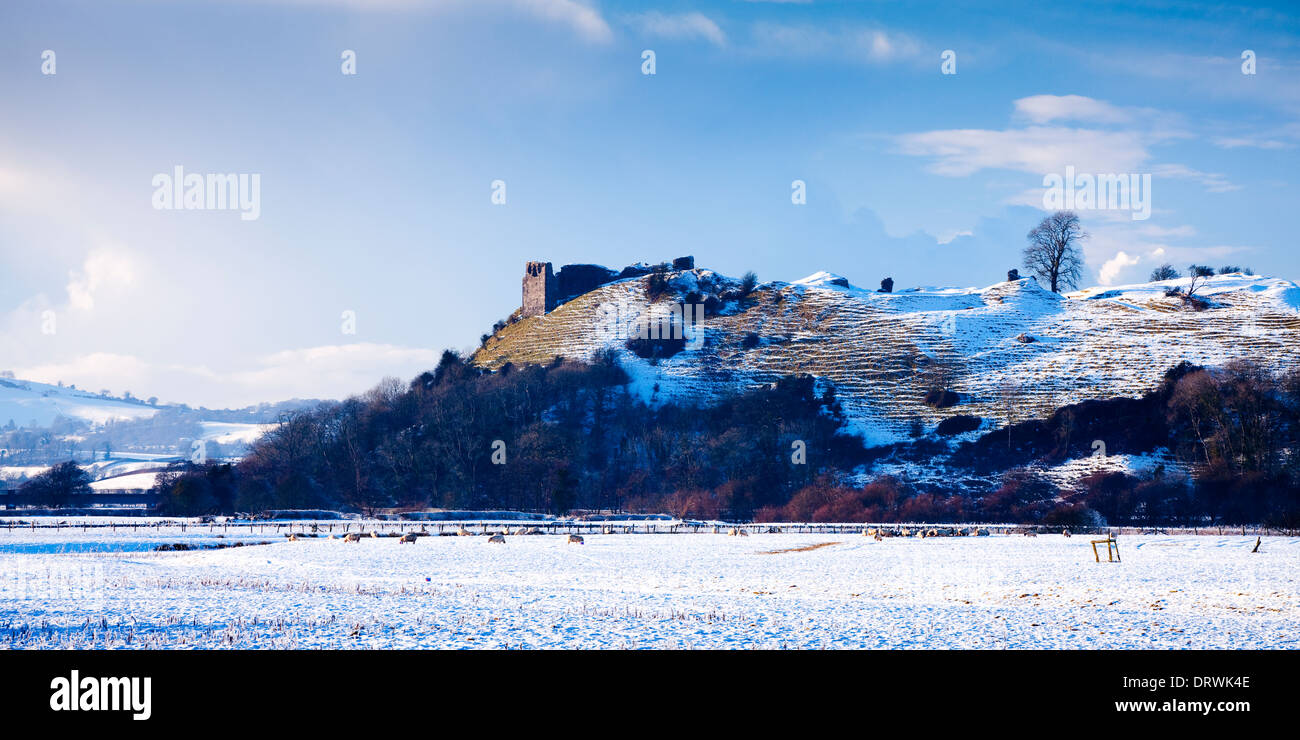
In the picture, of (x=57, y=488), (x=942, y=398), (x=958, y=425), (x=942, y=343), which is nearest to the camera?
(x=57, y=488)

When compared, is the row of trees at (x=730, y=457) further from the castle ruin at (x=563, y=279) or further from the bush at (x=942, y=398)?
the castle ruin at (x=563, y=279)

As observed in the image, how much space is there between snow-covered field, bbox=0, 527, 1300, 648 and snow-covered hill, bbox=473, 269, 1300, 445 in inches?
3122

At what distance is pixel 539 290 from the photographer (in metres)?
180

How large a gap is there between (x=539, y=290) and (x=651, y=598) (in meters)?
151

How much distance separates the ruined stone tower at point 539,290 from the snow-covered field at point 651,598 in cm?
12450

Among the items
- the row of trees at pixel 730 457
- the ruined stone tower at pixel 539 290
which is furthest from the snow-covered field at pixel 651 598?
the ruined stone tower at pixel 539 290

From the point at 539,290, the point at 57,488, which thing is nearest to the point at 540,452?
the point at 57,488

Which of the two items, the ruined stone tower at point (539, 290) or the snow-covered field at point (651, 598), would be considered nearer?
the snow-covered field at point (651, 598)

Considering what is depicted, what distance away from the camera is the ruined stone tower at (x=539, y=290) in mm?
178125

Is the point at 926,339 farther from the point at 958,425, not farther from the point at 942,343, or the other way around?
the point at 958,425

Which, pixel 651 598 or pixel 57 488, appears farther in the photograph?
pixel 57 488

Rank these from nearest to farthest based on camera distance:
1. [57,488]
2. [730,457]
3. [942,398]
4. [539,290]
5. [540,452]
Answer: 1. [57,488]
2. [730,457]
3. [540,452]
4. [942,398]
5. [539,290]
